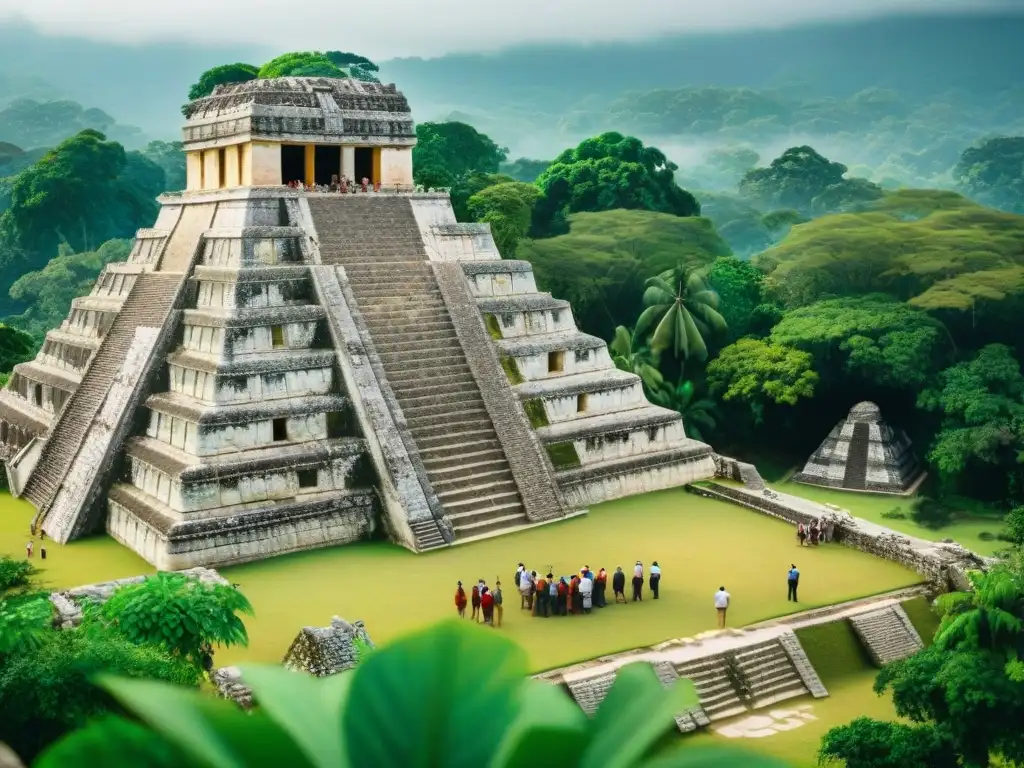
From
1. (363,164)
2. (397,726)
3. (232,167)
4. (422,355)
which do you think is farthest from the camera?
(363,164)

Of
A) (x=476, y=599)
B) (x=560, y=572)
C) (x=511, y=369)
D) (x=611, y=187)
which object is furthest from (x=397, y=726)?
(x=611, y=187)

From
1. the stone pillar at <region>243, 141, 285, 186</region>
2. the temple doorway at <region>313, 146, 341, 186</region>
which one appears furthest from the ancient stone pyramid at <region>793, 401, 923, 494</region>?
the stone pillar at <region>243, 141, 285, 186</region>

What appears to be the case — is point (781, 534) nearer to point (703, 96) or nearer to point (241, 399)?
point (241, 399)

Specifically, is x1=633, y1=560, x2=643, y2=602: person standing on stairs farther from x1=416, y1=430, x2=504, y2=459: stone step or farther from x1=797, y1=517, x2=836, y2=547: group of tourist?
x1=416, y1=430, x2=504, y2=459: stone step

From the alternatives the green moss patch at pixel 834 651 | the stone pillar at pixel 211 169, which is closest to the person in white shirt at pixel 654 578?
the green moss patch at pixel 834 651

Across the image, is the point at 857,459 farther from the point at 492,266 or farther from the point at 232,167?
the point at 232,167
